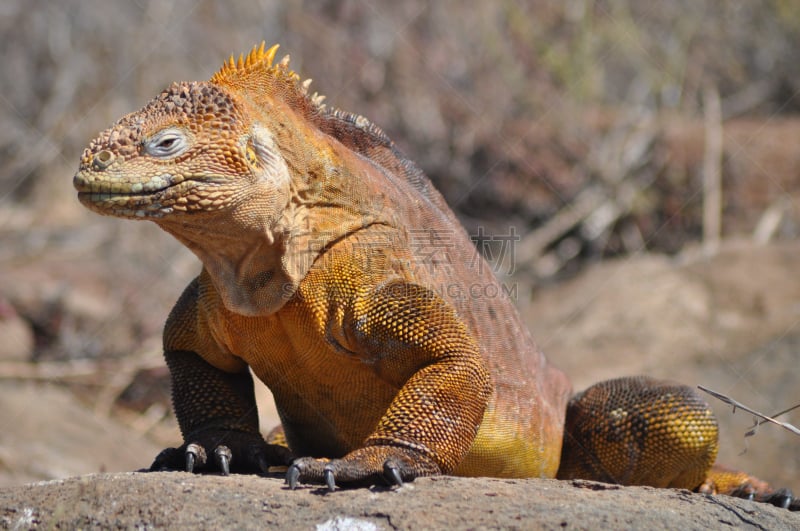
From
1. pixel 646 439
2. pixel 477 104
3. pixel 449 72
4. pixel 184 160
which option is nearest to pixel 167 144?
pixel 184 160

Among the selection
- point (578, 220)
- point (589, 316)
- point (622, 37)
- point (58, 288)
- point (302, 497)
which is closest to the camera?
point (302, 497)

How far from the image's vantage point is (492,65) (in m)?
16.7

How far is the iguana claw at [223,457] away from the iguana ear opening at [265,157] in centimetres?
136

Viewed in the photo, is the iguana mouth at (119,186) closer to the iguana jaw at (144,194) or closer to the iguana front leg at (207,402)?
the iguana jaw at (144,194)

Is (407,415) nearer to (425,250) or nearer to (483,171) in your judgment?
(425,250)

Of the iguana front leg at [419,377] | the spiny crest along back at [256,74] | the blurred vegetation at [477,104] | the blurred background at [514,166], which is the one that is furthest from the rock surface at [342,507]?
the blurred vegetation at [477,104]

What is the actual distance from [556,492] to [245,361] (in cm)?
192

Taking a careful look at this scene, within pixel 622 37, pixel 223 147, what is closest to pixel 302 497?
pixel 223 147

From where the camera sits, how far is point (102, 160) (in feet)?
14.1

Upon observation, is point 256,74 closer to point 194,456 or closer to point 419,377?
point 419,377

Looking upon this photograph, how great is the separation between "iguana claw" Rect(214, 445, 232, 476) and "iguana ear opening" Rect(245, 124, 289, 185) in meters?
1.36

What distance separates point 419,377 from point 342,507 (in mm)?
895

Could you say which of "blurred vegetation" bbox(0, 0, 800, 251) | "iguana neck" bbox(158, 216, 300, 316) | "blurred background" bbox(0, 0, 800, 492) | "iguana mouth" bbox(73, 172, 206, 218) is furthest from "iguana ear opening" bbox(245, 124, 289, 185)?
"blurred vegetation" bbox(0, 0, 800, 251)

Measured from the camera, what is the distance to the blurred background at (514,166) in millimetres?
11156
